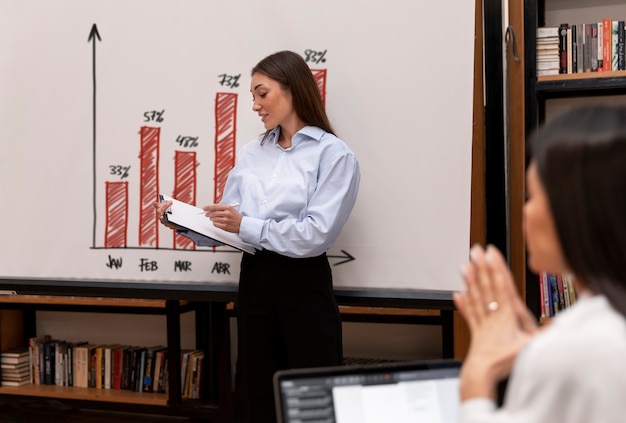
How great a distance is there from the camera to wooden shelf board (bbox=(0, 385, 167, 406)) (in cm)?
350

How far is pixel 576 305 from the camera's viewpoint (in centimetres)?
67

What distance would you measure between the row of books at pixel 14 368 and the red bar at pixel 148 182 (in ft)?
5.15

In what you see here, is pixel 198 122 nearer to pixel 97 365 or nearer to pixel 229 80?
pixel 229 80

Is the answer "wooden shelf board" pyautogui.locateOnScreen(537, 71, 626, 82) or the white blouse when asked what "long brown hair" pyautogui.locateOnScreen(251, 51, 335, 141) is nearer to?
"wooden shelf board" pyautogui.locateOnScreen(537, 71, 626, 82)

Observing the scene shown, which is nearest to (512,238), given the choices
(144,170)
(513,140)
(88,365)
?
(513,140)

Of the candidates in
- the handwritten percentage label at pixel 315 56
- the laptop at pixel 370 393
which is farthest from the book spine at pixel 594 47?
the laptop at pixel 370 393

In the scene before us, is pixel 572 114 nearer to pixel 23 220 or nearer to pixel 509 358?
pixel 509 358

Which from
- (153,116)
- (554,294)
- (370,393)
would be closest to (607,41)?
(554,294)

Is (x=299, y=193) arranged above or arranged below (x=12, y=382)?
above

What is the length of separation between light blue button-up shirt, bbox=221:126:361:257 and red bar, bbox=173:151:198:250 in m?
0.31

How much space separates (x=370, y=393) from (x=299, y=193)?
1373 mm

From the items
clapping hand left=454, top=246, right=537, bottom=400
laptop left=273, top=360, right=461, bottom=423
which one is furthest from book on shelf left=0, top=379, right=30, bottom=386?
clapping hand left=454, top=246, right=537, bottom=400

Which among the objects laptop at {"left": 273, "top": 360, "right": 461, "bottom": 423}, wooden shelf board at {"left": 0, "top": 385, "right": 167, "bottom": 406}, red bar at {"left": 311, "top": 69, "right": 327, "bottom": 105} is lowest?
wooden shelf board at {"left": 0, "top": 385, "right": 167, "bottom": 406}

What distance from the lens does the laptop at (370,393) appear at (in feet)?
2.91
